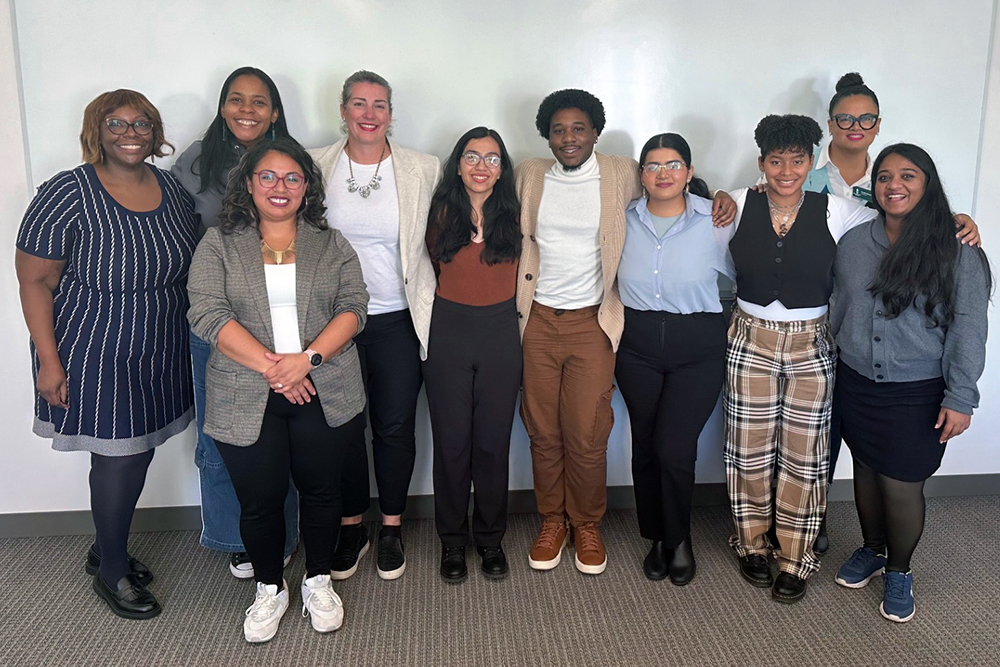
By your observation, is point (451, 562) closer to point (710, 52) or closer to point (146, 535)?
point (146, 535)

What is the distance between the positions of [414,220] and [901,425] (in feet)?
5.98

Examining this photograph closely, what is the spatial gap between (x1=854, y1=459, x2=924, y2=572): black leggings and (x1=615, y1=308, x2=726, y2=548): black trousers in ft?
2.05

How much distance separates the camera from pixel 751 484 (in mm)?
2623

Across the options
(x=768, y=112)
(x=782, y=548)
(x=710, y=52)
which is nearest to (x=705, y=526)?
(x=782, y=548)

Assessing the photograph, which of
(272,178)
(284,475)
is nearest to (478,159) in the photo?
(272,178)

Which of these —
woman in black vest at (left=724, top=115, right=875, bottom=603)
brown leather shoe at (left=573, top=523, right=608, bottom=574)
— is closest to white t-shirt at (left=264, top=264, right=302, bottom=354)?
brown leather shoe at (left=573, top=523, right=608, bottom=574)

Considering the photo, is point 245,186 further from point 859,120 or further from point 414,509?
point 859,120

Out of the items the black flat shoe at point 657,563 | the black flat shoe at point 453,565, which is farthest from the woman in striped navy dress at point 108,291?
the black flat shoe at point 657,563

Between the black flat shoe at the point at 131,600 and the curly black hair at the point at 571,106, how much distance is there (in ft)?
7.29

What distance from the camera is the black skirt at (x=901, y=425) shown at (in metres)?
2.33

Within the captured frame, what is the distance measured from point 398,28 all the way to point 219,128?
83cm

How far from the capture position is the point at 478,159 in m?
2.45

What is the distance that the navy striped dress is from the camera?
2.19 meters

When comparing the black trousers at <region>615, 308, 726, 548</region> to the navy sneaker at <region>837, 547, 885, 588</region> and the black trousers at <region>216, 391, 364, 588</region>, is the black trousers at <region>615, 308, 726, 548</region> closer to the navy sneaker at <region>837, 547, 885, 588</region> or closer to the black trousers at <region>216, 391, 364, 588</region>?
the navy sneaker at <region>837, 547, 885, 588</region>
